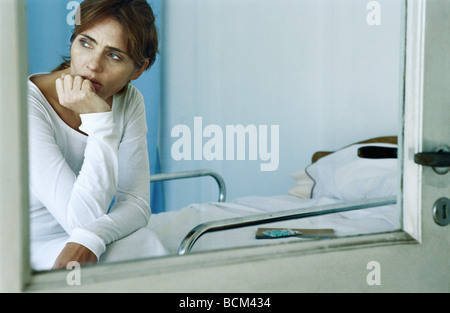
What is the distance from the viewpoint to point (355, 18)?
3.23 ft

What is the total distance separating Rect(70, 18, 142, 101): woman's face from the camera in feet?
2.35

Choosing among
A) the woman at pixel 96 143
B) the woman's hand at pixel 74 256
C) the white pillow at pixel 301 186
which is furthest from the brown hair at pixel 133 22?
the white pillow at pixel 301 186

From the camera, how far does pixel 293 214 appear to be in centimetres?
88

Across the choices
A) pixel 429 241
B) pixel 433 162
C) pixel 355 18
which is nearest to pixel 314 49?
pixel 355 18

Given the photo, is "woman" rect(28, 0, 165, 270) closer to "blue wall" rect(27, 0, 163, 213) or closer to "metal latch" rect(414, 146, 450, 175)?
"blue wall" rect(27, 0, 163, 213)

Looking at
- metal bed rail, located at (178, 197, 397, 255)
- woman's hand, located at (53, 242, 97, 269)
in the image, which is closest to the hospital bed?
metal bed rail, located at (178, 197, 397, 255)

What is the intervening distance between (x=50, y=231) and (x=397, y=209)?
2.06ft

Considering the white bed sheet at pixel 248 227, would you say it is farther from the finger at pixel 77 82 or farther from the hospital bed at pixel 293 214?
the finger at pixel 77 82

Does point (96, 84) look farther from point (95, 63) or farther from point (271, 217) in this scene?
point (271, 217)

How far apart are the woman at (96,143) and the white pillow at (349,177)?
372 millimetres

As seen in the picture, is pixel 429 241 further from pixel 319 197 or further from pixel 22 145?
pixel 22 145

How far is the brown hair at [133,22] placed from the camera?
2.35 feet

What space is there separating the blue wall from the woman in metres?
0.01

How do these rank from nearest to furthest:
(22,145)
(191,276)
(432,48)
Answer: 1. (22,145)
2. (191,276)
3. (432,48)
